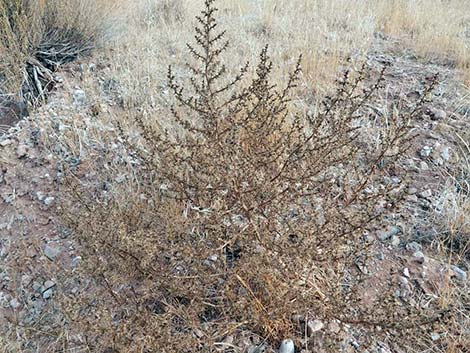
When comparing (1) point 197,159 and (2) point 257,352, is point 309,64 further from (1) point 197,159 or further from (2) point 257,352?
(2) point 257,352

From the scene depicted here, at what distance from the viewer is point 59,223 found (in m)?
2.41

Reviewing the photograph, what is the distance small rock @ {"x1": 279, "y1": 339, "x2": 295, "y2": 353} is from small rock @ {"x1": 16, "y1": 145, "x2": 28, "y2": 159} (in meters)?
2.13

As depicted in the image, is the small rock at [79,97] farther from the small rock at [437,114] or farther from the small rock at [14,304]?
the small rock at [437,114]

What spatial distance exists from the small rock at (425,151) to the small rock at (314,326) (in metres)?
1.53

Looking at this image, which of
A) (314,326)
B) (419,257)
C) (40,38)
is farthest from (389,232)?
(40,38)

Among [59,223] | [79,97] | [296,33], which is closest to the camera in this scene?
[59,223]

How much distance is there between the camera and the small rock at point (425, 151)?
2728 mm

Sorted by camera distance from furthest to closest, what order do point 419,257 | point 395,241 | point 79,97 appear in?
point 79,97, point 395,241, point 419,257

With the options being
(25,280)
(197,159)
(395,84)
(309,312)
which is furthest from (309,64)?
(25,280)

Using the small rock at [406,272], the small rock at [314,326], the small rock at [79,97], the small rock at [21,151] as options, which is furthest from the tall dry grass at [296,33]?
the small rock at [314,326]

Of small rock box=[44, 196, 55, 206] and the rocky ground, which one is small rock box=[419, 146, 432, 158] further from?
small rock box=[44, 196, 55, 206]

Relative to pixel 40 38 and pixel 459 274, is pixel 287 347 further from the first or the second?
pixel 40 38

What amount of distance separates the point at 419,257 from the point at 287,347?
2.97 feet

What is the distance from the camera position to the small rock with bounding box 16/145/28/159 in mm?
2775
